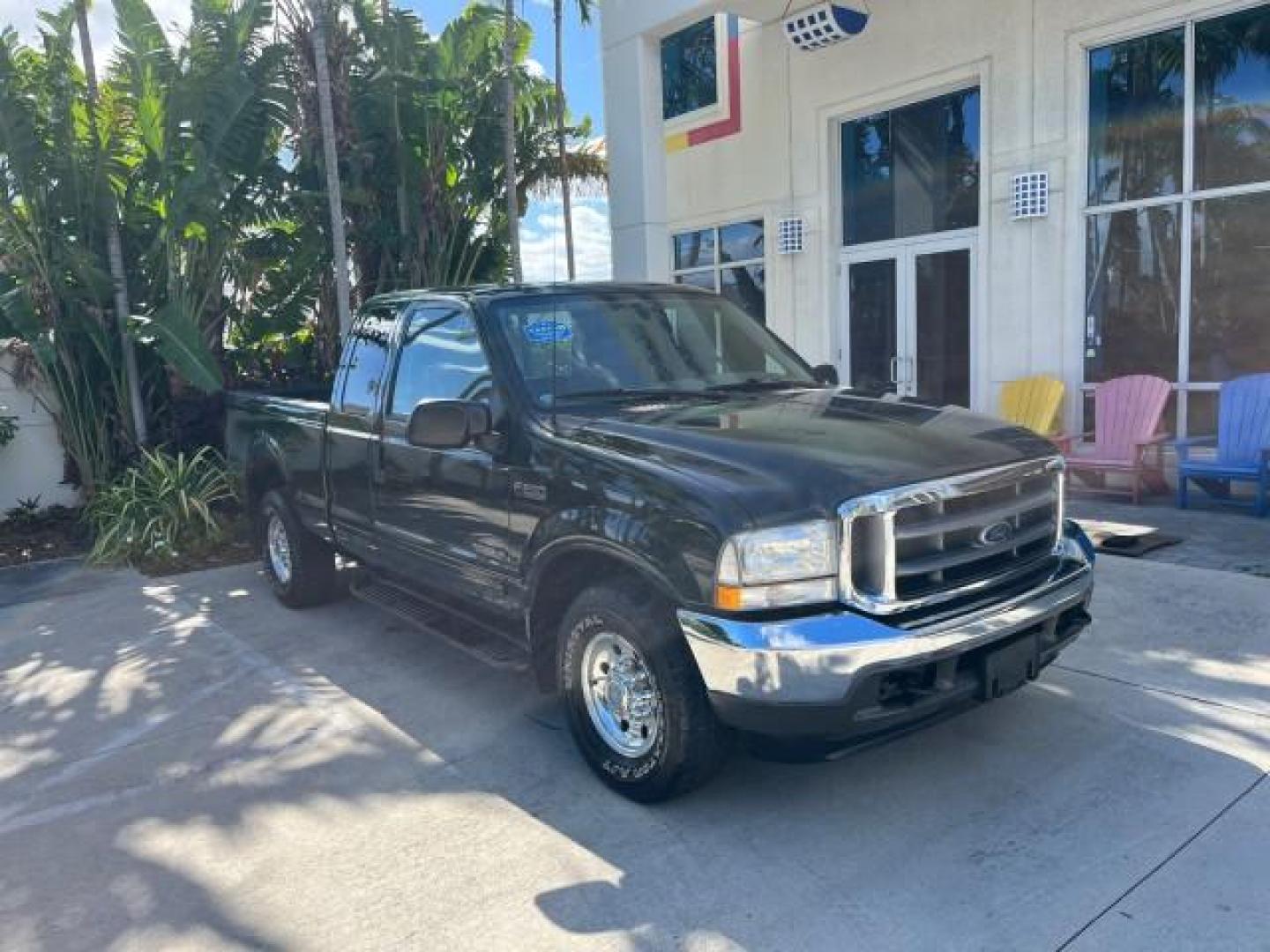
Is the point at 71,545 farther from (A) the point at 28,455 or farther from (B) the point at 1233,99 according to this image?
(B) the point at 1233,99

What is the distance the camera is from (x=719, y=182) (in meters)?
12.5

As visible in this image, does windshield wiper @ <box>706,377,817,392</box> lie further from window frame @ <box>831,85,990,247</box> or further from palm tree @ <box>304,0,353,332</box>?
window frame @ <box>831,85,990,247</box>

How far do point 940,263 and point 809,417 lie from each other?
720 cm

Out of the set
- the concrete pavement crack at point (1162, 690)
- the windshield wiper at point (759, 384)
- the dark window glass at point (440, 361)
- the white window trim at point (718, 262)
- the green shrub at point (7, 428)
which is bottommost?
the concrete pavement crack at point (1162, 690)

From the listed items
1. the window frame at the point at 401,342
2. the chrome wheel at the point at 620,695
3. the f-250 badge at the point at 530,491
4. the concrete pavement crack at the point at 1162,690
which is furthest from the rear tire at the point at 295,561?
the concrete pavement crack at the point at 1162,690

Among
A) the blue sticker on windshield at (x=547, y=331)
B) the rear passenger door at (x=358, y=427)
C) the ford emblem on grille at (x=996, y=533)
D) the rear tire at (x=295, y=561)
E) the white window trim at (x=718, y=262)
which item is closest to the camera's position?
the ford emblem on grille at (x=996, y=533)

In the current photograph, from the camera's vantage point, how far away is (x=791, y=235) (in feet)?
38.0

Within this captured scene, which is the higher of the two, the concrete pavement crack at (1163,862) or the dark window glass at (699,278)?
the dark window glass at (699,278)

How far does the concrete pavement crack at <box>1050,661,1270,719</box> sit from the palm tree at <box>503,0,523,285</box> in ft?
27.1

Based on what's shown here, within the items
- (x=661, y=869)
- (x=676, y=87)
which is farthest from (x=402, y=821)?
(x=676, y=87)

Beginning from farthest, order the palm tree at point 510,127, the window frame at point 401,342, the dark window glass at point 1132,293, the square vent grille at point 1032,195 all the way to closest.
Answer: the palm tree at point 510,127
the square vent grille at point 1032,195
the dark window glass at point 1132,293
the window frame at point 401,342

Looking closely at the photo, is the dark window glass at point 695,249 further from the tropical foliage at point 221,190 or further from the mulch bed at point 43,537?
the mulch bed at point 43,537

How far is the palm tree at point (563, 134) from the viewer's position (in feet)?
48.3

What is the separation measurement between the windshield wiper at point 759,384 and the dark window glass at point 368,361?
191 cm
